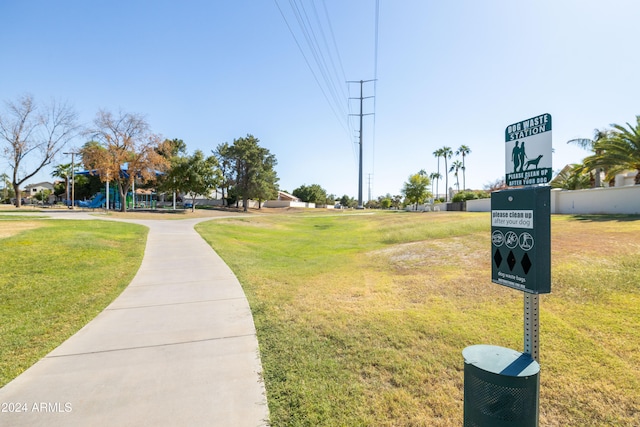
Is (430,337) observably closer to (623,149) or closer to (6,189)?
(623,149)

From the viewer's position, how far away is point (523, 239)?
246 cm

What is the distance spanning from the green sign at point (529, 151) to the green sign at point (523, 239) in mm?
175

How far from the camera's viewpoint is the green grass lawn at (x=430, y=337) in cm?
297

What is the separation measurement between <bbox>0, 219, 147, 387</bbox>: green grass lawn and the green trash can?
4.49 metres

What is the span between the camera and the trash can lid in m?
2.14

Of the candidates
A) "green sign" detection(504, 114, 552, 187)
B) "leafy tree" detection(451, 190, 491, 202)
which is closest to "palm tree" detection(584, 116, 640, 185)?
"green sign" detection(504, 114, 552, 187)

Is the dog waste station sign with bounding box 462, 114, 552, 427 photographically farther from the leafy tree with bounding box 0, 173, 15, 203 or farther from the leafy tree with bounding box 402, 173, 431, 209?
the leafy tree with bounding box 0, 173, 15, 203

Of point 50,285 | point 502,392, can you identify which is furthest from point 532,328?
point 50,285

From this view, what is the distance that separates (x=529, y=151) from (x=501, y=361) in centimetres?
162

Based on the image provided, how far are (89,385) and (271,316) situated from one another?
2.52 meters

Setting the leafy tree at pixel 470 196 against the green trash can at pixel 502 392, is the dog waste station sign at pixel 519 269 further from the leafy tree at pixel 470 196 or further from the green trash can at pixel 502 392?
the leafy tree at pixel 470 196

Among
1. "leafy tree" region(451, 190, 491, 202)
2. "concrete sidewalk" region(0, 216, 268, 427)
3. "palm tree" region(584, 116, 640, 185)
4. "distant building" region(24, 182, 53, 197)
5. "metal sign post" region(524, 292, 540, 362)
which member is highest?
"distant building" region(24, 182, 53, 197)

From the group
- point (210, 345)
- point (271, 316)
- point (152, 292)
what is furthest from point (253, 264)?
point (210, 345)

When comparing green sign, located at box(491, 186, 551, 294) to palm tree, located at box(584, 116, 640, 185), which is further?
palm tree, located at box(584, 116, 640, 185)
